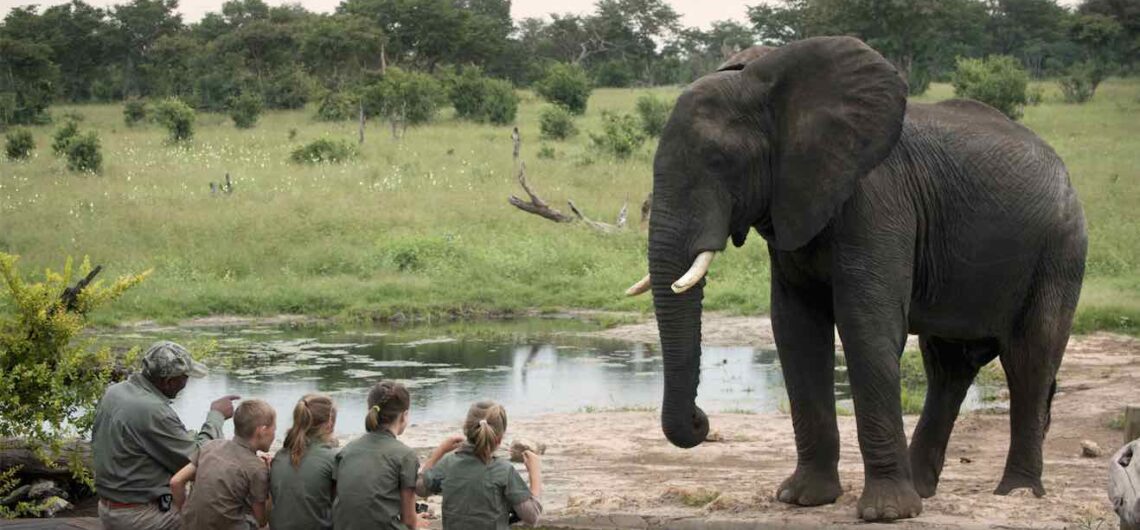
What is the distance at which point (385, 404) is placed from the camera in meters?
6.61

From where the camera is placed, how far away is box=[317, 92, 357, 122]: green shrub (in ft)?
141

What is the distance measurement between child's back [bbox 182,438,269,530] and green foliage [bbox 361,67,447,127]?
111ft

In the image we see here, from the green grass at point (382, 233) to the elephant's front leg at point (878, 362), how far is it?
12.1m

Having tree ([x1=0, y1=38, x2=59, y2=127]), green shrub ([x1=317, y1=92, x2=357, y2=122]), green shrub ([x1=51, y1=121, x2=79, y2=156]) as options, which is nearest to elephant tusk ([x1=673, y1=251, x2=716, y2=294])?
green shrub ([x1=51, y1=121, x2=79, y2=156])

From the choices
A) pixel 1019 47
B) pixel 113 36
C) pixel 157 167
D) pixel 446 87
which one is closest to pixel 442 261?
pixel 157 167

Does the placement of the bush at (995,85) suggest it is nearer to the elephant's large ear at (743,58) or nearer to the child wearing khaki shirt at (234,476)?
the elephant's large ear at (743,58)

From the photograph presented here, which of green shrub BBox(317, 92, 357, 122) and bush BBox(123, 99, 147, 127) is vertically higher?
green shrub BBox(317, 92, 357, 122)

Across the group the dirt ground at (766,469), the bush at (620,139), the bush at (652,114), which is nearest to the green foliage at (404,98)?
the bush at (652,114)

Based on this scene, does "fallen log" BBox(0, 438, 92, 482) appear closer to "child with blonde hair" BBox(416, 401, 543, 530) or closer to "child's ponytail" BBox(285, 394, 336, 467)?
"child's ponytail" BBox(285, 394, 336, 467)

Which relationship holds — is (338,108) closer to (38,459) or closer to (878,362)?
(38,459)

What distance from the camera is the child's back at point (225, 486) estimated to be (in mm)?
6727

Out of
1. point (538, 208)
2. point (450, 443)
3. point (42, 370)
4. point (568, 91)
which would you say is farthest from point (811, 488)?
point (568, 91)

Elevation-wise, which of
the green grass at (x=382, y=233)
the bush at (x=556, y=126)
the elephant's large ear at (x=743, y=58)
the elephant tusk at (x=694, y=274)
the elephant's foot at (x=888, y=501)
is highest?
the elephant's large ear at (x=743, y=58)

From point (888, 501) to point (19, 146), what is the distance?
29.7 meters
